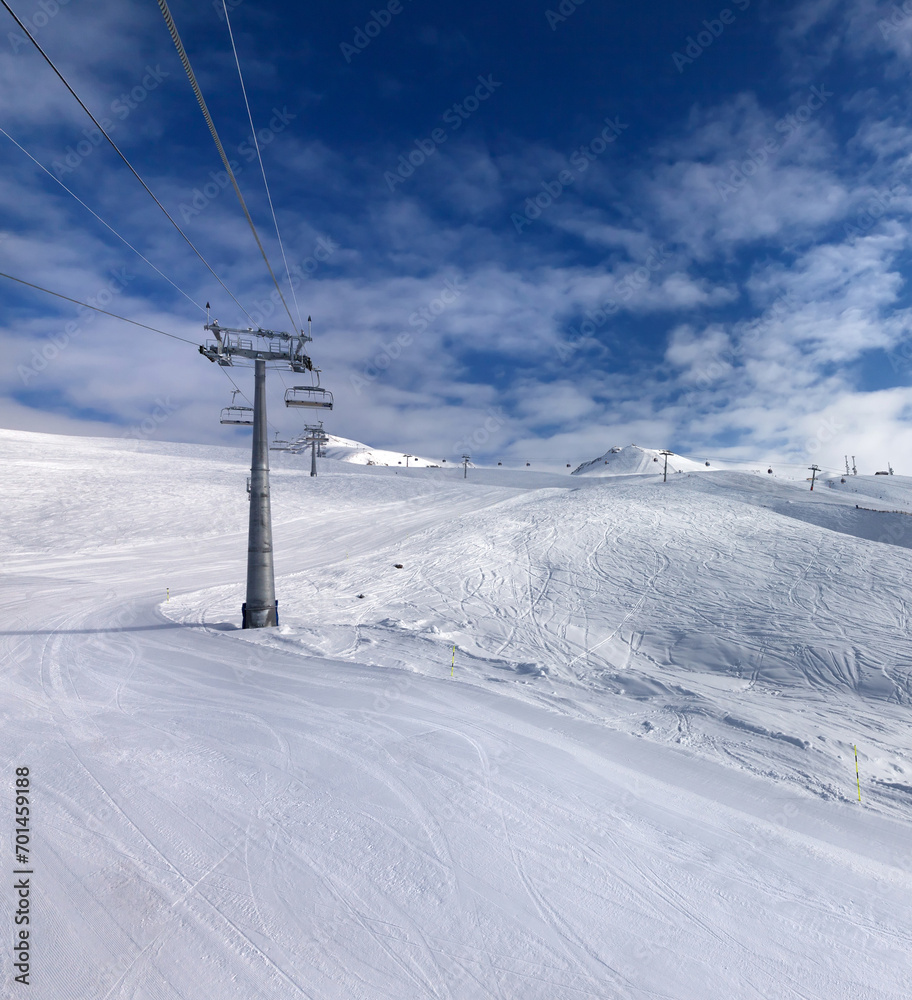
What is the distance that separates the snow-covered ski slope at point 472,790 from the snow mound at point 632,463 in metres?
119

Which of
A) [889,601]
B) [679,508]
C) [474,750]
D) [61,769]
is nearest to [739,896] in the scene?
[474,750]

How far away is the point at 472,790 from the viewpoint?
20.8 ft

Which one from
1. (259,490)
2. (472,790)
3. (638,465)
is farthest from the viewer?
(638,465)

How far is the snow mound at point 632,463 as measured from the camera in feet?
434

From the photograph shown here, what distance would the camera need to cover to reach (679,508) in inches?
1292

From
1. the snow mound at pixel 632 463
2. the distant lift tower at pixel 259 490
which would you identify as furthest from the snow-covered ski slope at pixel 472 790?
the snow mound at pixel 632 463

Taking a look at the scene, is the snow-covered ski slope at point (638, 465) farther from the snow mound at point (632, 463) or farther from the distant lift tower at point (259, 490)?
the distant lift tower at point (259, 490)

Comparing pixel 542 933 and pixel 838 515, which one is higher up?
pixel 838 515

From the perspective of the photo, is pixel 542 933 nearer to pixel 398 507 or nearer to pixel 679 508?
pixel 679 508

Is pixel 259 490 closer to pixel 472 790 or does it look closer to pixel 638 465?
pixel 472 790

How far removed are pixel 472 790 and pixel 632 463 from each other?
5486 inches

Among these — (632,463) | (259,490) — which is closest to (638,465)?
(632,463)

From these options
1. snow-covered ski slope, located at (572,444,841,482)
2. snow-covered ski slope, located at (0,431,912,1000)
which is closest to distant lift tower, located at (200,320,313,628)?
snow-covered ski slope, located at (0,431,912,1000)

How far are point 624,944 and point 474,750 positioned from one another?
11.2 feet
